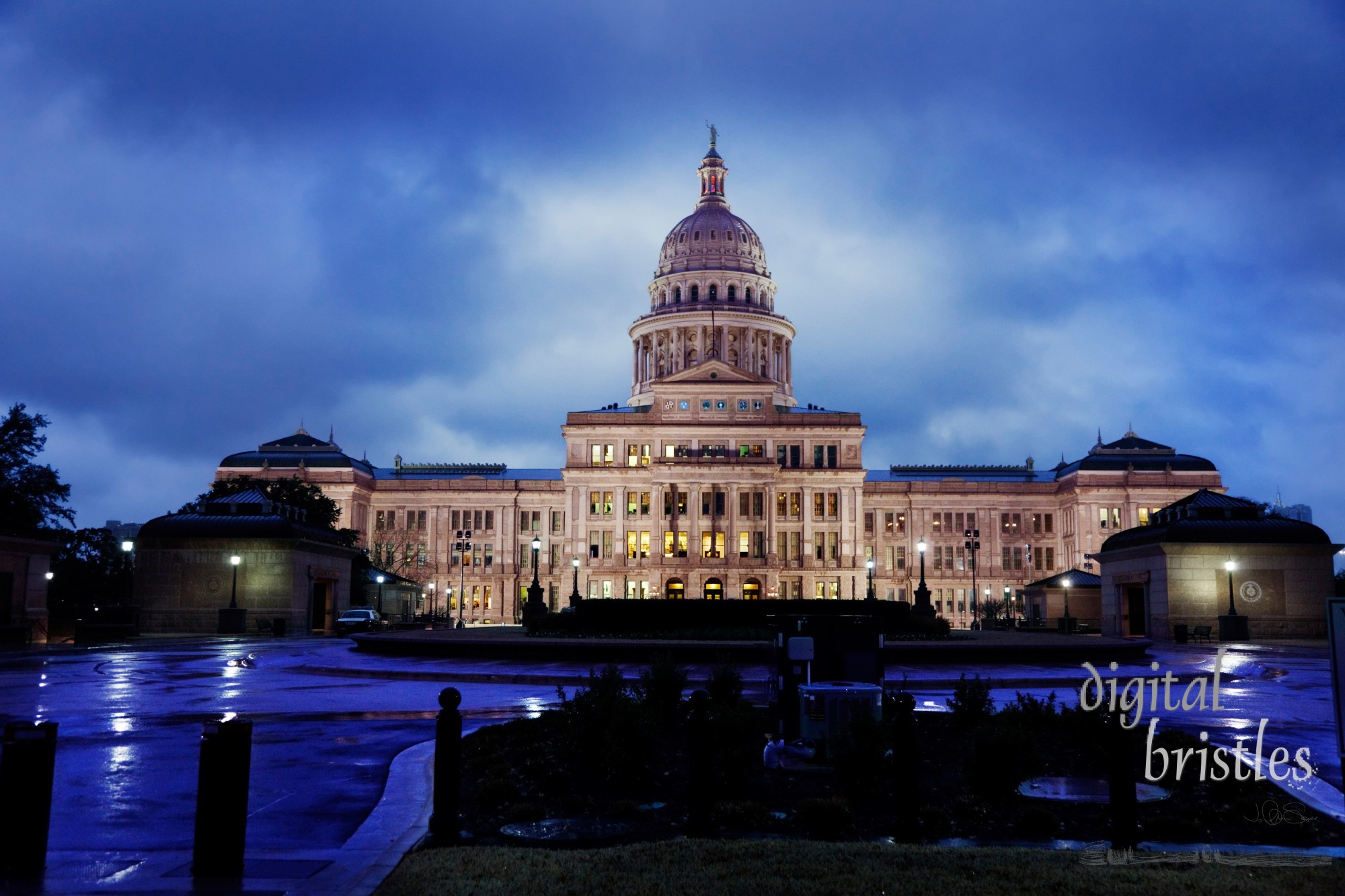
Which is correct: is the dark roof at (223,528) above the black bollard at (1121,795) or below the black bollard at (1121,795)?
above

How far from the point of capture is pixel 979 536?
121062mm

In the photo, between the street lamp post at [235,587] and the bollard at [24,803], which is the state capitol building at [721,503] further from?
the bollard at [24,803]

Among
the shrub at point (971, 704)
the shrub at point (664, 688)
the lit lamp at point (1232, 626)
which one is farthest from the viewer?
the lit lamp at point (1232, 626)

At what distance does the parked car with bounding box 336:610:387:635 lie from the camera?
56094 mm

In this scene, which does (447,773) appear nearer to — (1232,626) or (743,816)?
(743,816)

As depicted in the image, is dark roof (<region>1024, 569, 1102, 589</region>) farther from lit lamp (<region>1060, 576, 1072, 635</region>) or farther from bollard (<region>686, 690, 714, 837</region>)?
bollard (<region>686, 690, 714, 837</region>)

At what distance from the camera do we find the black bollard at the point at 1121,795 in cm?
804

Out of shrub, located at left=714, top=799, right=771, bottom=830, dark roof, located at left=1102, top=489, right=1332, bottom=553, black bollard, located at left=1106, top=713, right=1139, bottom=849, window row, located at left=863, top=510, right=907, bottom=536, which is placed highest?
window row, located at left=863, top=510, right=907, bottom=536

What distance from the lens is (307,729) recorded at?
639 inches

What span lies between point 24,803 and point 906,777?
6574 millimetres

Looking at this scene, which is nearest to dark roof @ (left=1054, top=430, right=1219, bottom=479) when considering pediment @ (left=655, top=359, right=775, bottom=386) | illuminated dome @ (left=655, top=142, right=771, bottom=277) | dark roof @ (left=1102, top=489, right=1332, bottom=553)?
pediment @ (left=655, top=359, right=775, bottom=386)

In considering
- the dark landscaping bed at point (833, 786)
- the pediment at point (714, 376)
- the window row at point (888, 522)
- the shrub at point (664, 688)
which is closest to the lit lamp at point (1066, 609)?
the pediment at point (714, 376)

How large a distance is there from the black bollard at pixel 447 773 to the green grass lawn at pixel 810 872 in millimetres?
424

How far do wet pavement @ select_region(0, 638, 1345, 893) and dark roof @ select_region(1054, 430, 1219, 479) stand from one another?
86781 millimetres
